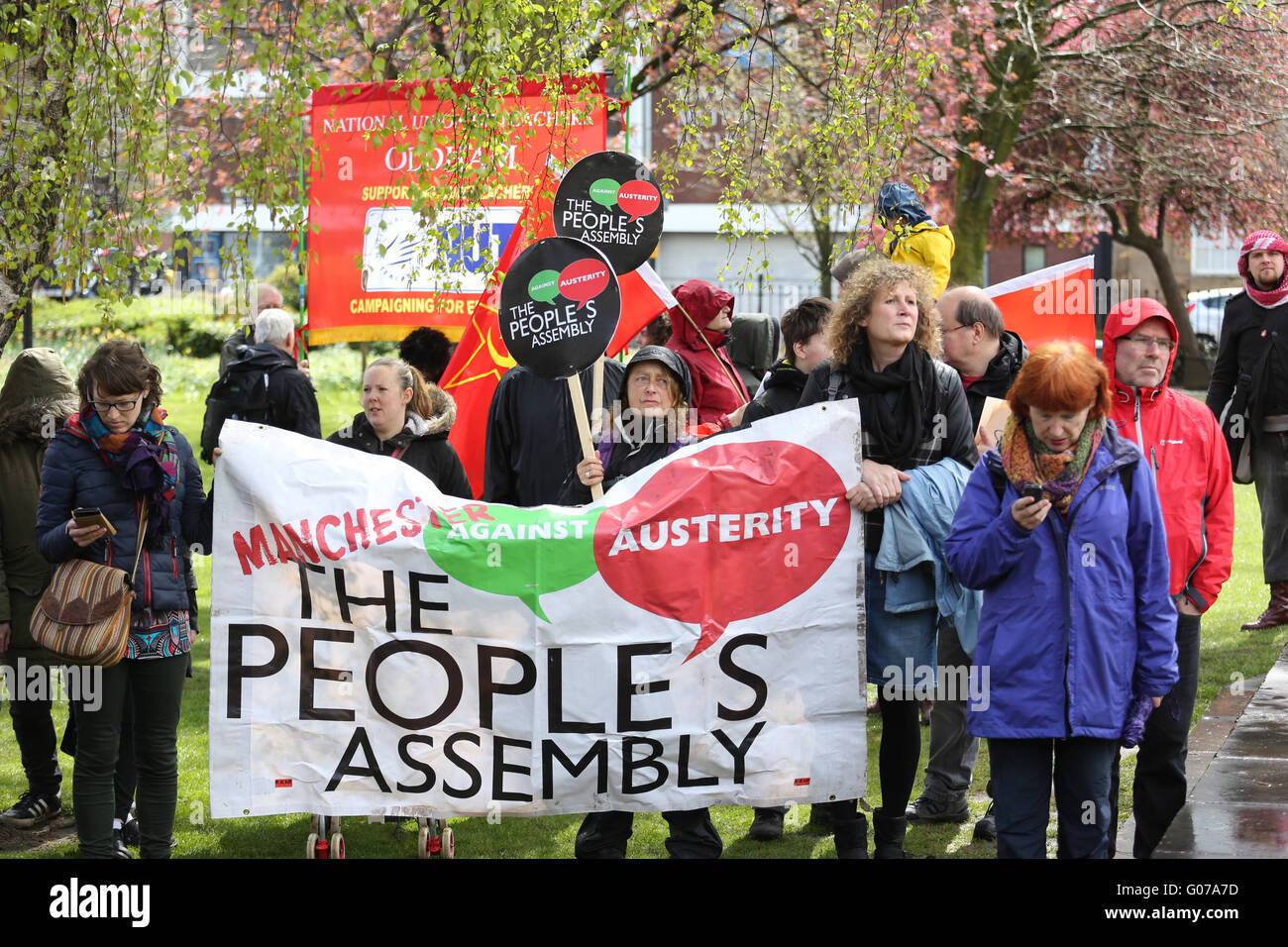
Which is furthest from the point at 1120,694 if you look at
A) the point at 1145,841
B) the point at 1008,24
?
the point at 1008,24

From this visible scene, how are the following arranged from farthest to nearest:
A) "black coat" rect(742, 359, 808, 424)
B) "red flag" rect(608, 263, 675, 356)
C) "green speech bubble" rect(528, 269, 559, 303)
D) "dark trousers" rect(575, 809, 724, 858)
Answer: "red flag" rect(608, 263, 675, 356), "black coat" rect(742, 359, 808, 424), "green speech bubble" rect(528, 269, 559, 303), "dark trousers" rect(575, 809, 724, 858)

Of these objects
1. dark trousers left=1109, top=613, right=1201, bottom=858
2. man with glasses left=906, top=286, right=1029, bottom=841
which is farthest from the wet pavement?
man with glasses left=906, top=286, right=1029, bottom=841

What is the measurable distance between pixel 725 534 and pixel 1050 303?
3.47 meters

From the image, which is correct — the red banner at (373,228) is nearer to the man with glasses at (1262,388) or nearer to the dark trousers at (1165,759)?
the man with glasses at (1262,388)

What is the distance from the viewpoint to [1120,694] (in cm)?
451

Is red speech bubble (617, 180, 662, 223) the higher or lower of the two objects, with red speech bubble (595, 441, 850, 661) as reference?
higher

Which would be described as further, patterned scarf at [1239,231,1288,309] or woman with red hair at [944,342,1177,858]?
patterned scarf at [1239,231,1288,309]

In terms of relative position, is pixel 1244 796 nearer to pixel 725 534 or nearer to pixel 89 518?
pixel 725 534

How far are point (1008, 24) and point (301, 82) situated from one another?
11.6m

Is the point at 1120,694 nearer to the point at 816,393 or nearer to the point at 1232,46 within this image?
the point at 816,393

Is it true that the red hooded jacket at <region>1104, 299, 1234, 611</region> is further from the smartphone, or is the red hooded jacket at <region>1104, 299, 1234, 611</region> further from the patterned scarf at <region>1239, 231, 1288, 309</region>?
the patterned scarf at <region>1239, 231, 1288, 309</region>

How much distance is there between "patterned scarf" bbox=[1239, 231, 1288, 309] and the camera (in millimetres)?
8531

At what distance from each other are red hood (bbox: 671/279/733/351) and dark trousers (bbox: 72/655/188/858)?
2990mm

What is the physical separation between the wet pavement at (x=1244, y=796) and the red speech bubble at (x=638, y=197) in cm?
300
